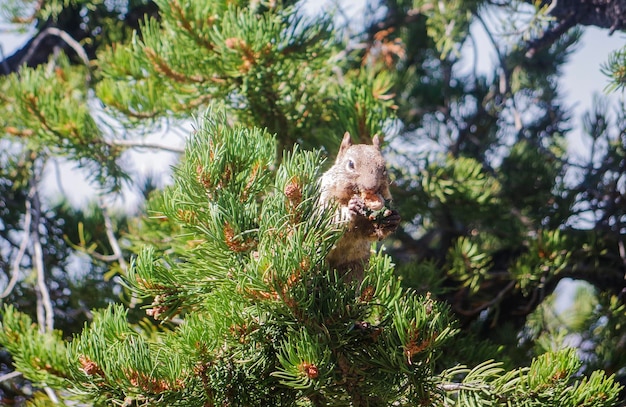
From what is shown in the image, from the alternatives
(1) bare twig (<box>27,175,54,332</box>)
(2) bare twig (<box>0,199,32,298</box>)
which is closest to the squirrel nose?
(1) bare twig (<box>27,175,54,332</box>)

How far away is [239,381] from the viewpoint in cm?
83

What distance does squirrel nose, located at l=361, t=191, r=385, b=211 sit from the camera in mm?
858

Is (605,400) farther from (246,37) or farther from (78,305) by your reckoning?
(78,305)

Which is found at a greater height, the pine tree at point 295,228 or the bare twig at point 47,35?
the bare twig at point 47,35

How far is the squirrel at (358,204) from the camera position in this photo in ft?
2.75

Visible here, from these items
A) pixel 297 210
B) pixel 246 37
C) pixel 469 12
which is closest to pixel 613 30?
pixel 469 12

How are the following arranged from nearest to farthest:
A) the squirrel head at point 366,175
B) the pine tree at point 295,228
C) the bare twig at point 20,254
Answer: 1. the pine tree at point 295,228
2. the squirrel head at point 366,175
3. the bare twig at point 20,254

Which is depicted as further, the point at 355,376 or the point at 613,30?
the point at 613,30

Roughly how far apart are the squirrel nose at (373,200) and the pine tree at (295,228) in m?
0.06

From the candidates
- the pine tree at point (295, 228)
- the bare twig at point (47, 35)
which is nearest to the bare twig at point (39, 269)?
the pine tree at point (295, 228)

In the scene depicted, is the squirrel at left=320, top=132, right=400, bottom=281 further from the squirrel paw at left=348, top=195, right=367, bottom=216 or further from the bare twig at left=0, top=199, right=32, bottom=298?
the bare twig at left=0, top=199, right=32, bottom=298

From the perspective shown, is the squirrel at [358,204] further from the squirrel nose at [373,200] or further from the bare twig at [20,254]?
the bare twig at [20,254]

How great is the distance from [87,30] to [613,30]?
1385 mm

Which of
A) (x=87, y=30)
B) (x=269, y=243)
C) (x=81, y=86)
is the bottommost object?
(x=269, y=243)
